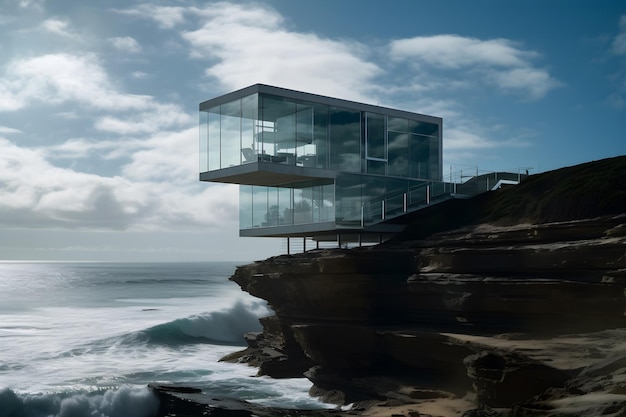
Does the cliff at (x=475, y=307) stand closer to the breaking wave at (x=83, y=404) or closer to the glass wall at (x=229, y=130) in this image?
the glass wall at (x=229, y=130)

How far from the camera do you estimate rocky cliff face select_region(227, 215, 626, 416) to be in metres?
19.7

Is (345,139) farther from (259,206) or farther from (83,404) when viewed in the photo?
(83,404)

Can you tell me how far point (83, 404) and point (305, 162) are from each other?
1343cm

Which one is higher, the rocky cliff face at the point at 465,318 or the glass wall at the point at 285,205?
the glass wall at the point at 285,205

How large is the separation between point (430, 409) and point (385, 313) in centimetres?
630

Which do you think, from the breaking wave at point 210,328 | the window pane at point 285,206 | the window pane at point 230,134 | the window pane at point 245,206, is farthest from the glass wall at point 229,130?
the breaking wave at point 210,328

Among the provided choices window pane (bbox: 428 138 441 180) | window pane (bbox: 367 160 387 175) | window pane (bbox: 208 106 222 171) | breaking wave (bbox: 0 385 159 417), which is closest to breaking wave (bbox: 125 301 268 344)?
window pane (bbox: 208 106 222 171)

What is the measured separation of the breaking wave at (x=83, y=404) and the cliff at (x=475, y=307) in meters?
6.21

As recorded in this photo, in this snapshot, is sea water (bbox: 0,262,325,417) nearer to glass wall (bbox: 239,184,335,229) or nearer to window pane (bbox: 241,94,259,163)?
glass wall (bbox: 239,184,335,229)

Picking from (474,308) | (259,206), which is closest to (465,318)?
(474,308)

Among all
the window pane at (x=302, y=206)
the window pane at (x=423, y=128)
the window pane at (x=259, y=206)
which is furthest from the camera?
the window pane at (x=423, y=128)

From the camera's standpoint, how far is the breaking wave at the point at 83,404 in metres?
27.4

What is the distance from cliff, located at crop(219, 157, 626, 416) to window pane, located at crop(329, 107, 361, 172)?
409 centimetres

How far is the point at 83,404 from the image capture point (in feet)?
91.2
